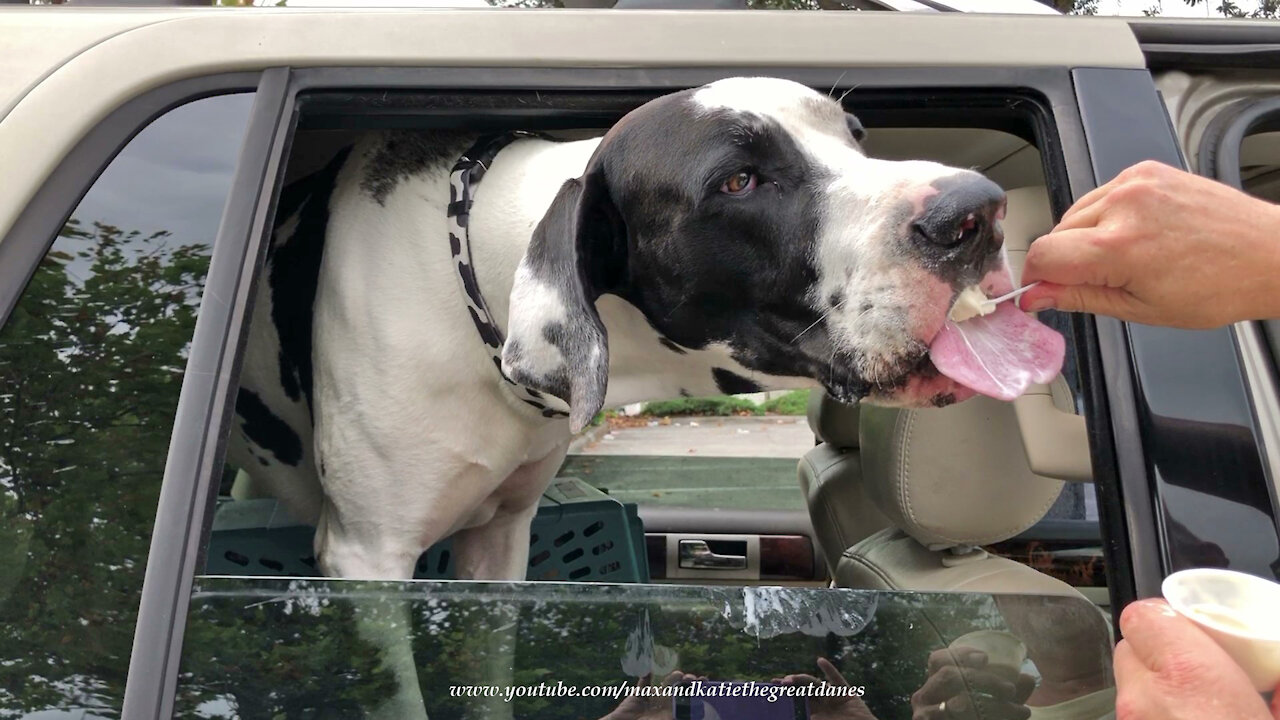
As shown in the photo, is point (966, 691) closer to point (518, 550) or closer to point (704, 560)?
point (518, 550)

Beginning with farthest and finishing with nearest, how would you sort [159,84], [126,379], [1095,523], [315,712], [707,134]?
[1095,523] < [707,134] < [159,84] < [126,379] < [315,712]

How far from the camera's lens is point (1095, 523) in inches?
91.9

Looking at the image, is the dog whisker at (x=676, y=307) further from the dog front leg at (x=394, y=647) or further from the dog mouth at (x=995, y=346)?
the dog front leg at (x=394, y=647)

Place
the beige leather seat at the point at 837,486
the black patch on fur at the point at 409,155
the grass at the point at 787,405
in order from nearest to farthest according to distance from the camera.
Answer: the black patch on fur at the point at 409,155, the beige leather seat at the point at 837,486, the grass at the point at 787,405

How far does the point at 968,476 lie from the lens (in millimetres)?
1807

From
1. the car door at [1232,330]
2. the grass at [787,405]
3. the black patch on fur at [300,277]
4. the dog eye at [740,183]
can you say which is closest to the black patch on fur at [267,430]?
the black patch on fur at [300,277]

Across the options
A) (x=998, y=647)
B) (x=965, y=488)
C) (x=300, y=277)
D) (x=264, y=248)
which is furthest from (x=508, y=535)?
(x=998, y=647)

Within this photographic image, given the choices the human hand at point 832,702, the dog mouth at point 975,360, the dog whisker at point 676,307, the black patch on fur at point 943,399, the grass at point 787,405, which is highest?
the grass at point 787,405

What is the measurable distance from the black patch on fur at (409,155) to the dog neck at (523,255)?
4.1 inches

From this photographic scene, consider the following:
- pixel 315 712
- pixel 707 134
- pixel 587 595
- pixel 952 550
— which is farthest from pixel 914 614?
pixel 952 550

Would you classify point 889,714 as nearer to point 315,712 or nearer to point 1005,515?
point 315,712

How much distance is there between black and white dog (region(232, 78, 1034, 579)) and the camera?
1424 millimetres

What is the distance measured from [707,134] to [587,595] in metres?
0.74

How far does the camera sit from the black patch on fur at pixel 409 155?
193 cm
